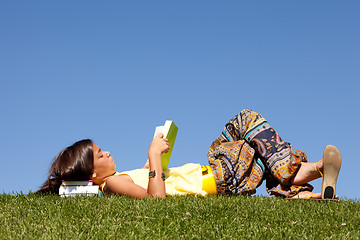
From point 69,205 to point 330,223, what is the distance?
296 centimetres

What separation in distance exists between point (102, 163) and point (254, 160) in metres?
2.30

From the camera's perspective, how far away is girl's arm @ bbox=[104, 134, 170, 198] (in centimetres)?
515

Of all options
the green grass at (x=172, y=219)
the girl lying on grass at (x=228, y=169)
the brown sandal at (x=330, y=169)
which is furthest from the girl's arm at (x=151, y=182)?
the brown sandal at (x=330, y=169)

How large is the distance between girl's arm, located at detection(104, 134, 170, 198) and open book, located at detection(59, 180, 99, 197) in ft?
0.65

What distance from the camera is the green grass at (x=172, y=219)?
368 centimetres

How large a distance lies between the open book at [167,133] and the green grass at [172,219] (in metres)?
0.86

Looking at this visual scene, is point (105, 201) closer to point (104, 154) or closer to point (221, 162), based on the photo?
point (104, 154)

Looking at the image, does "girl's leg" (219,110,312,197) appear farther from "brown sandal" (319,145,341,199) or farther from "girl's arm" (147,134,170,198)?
"girl's arm" (147,134,170,198)

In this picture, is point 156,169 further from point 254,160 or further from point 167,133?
point 254,160

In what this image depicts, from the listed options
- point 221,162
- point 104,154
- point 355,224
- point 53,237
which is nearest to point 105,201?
point 104,154

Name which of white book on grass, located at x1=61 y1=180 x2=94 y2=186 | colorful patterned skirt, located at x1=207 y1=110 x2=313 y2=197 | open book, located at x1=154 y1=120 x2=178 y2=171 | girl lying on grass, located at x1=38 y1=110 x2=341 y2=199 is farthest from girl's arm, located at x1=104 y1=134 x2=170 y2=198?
colorful patterned skirt, located at x1=207 y1=110 x2=313 y2=197

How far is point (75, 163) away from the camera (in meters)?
5.38

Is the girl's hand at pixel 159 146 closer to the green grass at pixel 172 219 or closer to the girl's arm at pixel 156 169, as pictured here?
the girl's arm at pixel 156 169

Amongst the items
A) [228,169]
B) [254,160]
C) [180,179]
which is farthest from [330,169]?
[180,179]
